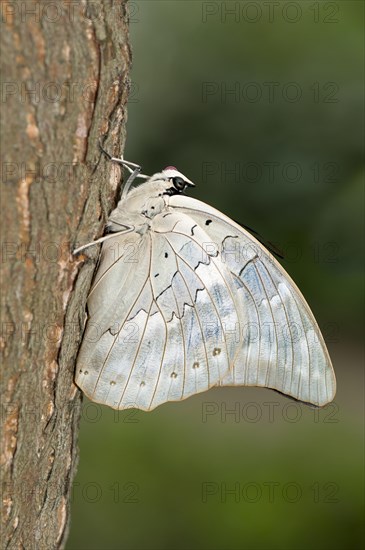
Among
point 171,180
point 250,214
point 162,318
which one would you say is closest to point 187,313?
point 162,318

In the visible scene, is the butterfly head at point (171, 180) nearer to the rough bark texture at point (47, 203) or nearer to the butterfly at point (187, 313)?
the butterfly at point (187, 313)

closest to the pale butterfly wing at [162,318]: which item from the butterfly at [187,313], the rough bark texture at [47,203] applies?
the butterfly at [187,313]

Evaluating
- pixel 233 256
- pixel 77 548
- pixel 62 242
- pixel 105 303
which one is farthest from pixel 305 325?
pixel 77 548

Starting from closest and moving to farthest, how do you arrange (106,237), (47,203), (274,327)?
(47,203)
(106,237)
(274,327)

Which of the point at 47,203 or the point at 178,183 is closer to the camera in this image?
the point at 47,203

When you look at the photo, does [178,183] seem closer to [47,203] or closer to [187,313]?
[187,313]

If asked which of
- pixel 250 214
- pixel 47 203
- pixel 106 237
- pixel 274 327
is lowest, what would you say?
pixel 250 214

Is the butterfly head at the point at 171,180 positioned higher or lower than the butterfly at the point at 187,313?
higher

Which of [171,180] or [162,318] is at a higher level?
[171,180]
